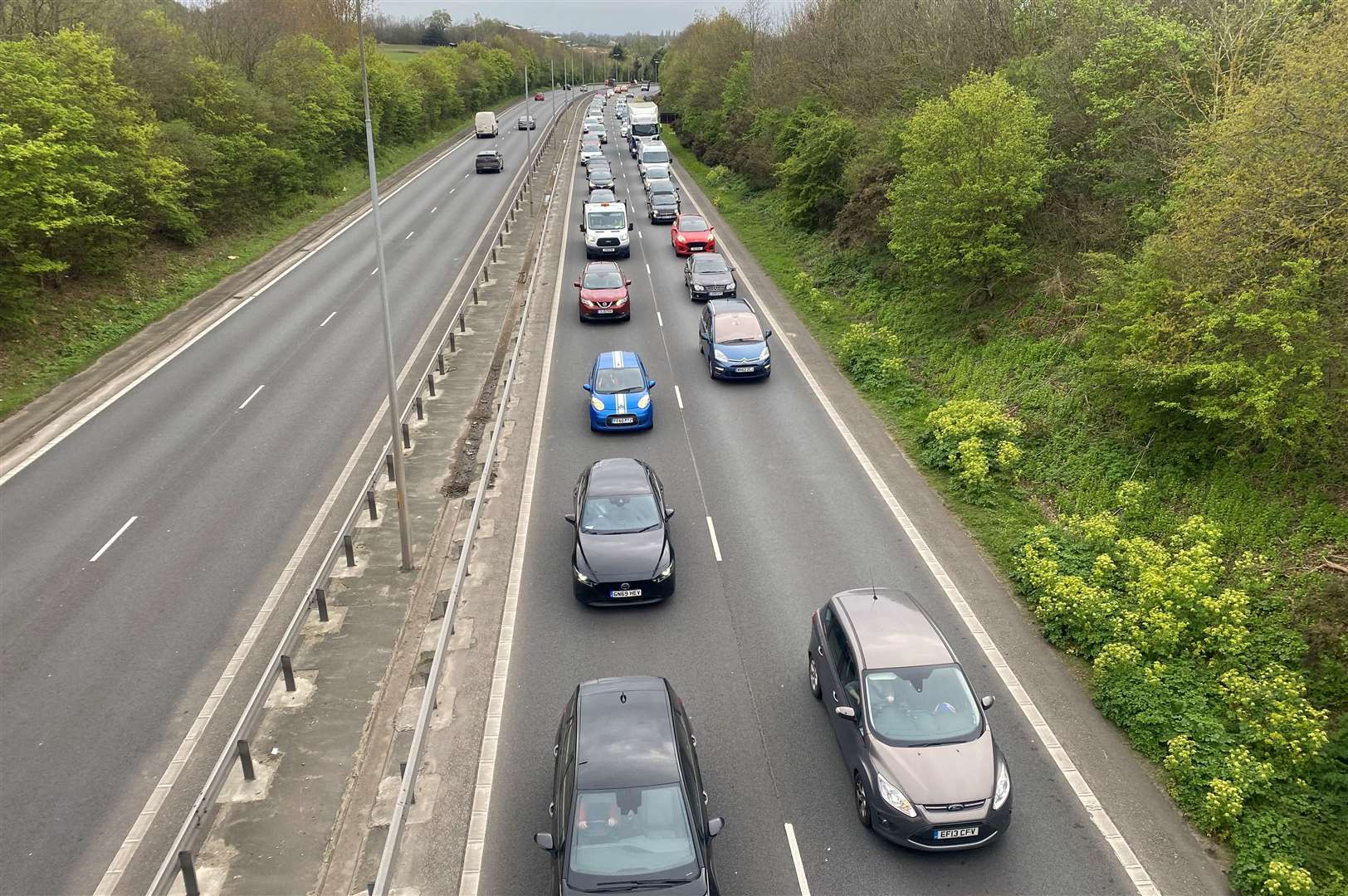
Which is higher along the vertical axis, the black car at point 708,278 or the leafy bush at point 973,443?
the black car at point 708,278

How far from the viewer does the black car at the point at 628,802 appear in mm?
8102

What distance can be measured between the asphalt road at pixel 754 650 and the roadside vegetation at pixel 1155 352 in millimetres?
1788

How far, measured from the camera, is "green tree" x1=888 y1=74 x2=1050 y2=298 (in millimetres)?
21875

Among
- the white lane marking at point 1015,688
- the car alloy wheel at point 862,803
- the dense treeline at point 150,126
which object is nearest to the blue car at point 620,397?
the white lane marking at point 1015,688

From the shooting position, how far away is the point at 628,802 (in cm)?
862

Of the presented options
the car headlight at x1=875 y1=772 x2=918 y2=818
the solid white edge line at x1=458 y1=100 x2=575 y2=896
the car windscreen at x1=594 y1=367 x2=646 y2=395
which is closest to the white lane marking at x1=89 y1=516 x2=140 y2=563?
the solid white edge line at x1=458 y1=100 x2=575 y2=896

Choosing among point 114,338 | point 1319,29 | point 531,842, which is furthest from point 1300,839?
point 114,338

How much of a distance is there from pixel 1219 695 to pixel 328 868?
10971 mm

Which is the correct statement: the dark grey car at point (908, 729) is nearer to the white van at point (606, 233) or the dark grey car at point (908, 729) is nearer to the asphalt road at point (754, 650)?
the asphalt road at point (754, 650)

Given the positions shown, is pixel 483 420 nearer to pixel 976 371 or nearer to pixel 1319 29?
pixel 976 371

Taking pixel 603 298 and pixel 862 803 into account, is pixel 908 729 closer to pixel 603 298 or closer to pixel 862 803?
pixel 862 803

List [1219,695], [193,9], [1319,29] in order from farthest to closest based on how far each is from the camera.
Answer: [193,9], [1319,29], [1219,695]

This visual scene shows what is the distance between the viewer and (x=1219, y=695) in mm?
11148

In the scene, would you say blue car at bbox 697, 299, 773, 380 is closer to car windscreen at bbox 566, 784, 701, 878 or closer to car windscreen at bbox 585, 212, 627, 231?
car windscreen at bbox 585, 212, 627, 231
